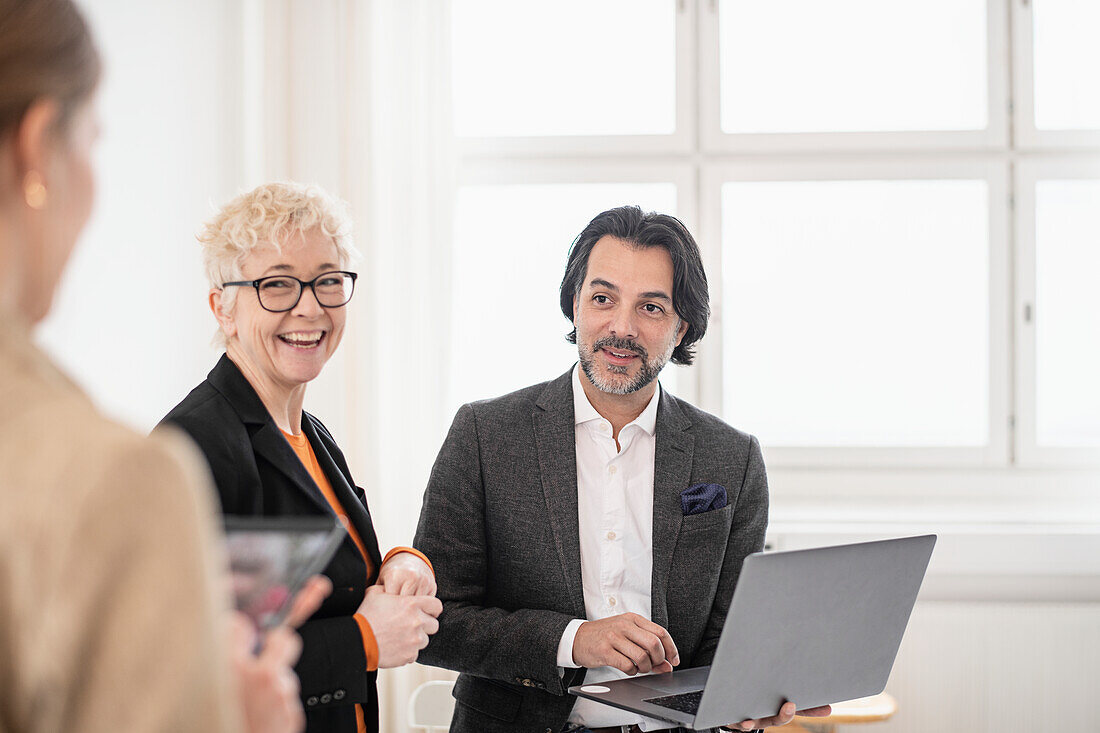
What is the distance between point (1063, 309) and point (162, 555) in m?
3.71

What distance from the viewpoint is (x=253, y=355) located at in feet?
5.17

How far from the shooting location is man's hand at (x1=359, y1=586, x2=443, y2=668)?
1.44m

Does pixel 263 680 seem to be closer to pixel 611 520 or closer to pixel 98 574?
pixel 98 574

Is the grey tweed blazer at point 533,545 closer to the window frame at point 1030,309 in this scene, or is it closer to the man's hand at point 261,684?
the man's hand at point 261,684

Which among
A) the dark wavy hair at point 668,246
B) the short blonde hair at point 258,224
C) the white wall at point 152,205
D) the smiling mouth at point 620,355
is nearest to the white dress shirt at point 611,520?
the smiling mouth at point 620,355

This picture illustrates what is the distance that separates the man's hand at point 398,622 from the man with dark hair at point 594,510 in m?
0.31

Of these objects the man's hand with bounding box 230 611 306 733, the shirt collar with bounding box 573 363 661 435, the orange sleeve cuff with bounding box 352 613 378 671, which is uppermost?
the shirt collar with bounding box 573 363 661 435

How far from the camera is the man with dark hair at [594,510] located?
70.6 inches

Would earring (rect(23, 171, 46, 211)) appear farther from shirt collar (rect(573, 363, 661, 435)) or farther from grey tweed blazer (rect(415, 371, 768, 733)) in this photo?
shirt collar (rect(573, 363, 661, 435))

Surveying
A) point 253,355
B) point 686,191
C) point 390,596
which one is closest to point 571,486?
point 390,596

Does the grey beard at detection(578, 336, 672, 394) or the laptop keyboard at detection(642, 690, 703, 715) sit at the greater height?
the grey beard at detection(578, 336, 672, 394)

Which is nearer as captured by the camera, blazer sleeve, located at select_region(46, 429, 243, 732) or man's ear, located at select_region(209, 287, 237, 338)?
blazer sleeve, located at select_region(46, 429, 243, 732)

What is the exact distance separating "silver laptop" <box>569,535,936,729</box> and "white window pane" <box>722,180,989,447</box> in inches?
84.2

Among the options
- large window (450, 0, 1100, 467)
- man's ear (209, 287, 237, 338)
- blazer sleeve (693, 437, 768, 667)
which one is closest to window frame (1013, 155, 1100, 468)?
large window (450, 0, 1100, 467)
